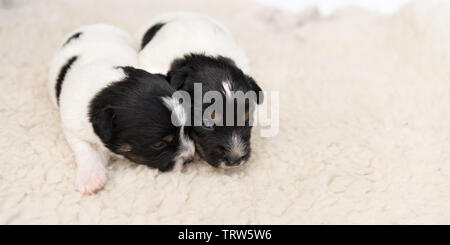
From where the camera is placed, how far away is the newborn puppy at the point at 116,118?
2.58 m

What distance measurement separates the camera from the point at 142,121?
8.41ft

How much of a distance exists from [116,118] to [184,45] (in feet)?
3.15

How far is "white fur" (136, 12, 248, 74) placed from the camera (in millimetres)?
3234

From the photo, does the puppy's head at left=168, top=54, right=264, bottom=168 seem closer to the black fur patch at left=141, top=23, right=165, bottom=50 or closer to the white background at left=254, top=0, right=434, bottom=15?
the black fur patch at left=141, top=23, right=165, bottom=50

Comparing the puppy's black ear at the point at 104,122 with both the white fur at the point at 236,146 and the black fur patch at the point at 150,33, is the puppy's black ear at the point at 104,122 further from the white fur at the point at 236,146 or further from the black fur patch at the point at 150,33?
the black fur patch at the point at 150,33

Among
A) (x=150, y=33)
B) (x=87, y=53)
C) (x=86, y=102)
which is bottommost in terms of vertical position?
(x=86, y=102)

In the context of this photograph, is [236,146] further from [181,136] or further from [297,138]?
[297,138]

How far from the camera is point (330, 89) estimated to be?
13.4ft

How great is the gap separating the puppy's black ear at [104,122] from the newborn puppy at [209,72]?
0.49 meters

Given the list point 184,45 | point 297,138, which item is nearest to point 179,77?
point 184,45

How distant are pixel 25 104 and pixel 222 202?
1.91 meters

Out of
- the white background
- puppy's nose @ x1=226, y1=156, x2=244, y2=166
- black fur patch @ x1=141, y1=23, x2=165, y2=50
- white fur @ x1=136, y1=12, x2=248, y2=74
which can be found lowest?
puppy's nose @ x1=226, y1=156, x2=244, y2=166

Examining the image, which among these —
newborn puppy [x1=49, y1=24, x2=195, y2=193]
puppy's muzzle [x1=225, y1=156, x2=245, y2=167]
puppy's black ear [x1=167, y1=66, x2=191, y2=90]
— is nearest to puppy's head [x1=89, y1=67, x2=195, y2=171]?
newborn puppy [x1=49, y1=24, x2=195, y2=193]
